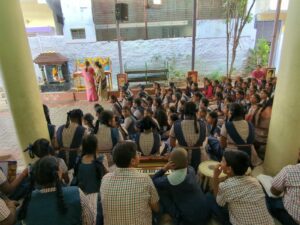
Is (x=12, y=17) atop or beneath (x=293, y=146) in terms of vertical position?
atop

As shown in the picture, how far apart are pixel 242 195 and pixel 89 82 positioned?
21.1 feet

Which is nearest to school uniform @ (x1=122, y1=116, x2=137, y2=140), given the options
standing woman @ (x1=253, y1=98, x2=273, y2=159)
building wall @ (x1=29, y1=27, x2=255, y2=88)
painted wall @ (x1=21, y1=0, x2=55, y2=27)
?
standing woman @ (x1=253, y1=98, x2=273, y2=159)

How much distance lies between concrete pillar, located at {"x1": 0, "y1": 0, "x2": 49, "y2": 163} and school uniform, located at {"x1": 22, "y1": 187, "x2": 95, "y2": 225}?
163 cm

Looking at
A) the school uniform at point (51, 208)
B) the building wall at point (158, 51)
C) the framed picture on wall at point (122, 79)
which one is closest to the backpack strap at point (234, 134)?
the school uniform at point (51, 208)

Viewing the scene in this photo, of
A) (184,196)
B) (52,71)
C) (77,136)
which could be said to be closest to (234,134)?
(184,196)

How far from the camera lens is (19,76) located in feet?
9.50

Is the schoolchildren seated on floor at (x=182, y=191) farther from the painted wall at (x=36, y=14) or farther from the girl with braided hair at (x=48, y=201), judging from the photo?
the painted wall at (x=36, y=14)

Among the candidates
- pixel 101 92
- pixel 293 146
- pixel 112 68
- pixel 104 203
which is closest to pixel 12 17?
pixel 104 203

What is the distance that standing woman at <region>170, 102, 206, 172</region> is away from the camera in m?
2.98

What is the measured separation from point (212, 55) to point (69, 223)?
8577 mm

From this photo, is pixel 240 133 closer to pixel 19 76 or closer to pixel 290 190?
pixel 290 190

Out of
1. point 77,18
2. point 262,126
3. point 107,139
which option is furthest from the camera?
point 77,18

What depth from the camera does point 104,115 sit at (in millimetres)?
3008

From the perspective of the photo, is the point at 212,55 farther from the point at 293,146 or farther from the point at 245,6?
the point at 293,146
